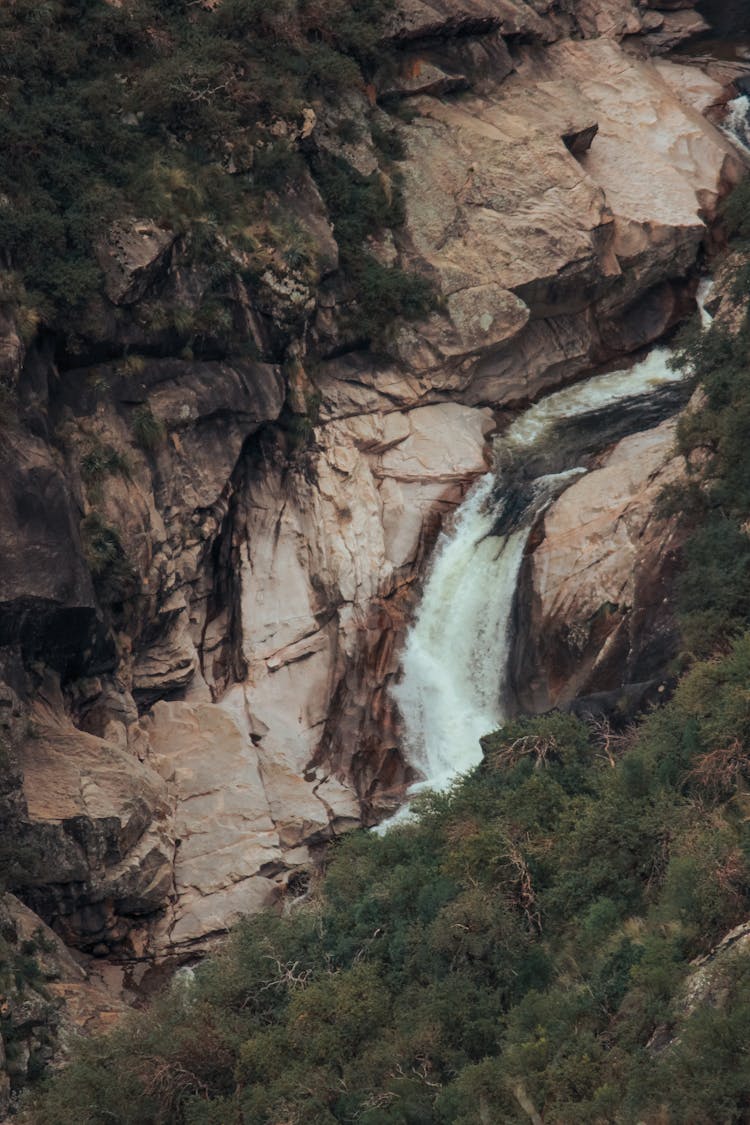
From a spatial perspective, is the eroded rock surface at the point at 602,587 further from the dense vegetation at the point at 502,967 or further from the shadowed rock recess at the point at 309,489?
the dense vegetation at the point at 502,967

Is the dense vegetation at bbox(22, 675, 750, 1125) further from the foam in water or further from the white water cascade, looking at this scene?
the foam in water

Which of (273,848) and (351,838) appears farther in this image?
(273,848)

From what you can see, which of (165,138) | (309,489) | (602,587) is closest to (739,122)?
(165,138)

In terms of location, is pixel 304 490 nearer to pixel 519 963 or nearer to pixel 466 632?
pixel 466 632

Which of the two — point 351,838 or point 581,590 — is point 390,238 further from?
point 351,838

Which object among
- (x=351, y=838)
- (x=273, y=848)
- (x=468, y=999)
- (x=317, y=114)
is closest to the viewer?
(x=468, y=999)

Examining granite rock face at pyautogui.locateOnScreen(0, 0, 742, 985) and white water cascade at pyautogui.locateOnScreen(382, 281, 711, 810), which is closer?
granite rock face at pyautogui.locateOnScreen(0, 0, 742, 985)

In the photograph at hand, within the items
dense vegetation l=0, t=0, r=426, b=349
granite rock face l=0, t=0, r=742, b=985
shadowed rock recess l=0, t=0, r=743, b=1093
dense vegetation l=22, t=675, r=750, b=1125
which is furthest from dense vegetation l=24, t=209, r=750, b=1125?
dense vegetation l=0, t=0, r=426, b=349

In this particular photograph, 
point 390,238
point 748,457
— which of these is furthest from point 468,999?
point 390,238
